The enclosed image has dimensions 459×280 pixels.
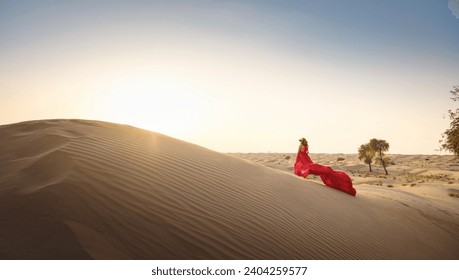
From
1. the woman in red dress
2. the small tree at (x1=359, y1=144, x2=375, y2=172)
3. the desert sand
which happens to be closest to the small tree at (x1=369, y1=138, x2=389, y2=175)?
the small tree at (x1=359, y1=144, x2=375, y2=172)

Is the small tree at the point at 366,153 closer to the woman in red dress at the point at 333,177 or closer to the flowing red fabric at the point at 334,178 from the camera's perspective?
the woman in red dress at the point at 333,177

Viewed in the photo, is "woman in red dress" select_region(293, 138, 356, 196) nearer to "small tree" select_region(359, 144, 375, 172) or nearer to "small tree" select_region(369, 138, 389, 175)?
"small tree" select_region(369, 138, 389, 175)

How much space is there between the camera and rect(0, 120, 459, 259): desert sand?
244 centimetres

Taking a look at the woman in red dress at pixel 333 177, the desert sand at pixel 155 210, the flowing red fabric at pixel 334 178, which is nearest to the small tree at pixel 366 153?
the woman in red dress at pixel 333 177

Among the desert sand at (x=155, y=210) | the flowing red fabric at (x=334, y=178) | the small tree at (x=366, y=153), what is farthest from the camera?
the small tree at (x=366, y=153)

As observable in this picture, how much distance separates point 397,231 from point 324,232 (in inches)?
102

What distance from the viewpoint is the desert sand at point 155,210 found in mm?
2441

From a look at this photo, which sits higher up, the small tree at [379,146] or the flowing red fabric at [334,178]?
the small tree at [379,146]

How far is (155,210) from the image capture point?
9.99 ft

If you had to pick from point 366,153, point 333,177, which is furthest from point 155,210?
point 366,153

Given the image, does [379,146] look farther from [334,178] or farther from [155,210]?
[155,210]

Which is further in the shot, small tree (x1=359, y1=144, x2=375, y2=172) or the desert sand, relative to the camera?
small tree (x1=359, y1=144, x2=375, y2=172)
